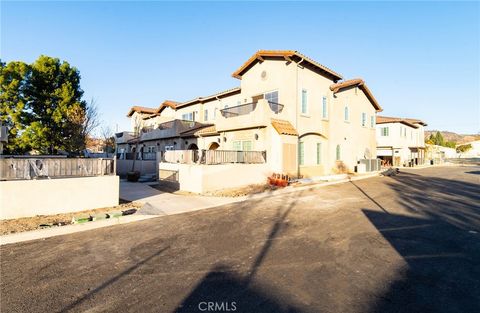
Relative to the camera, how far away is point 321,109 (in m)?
20.9

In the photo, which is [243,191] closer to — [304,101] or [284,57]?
[304,101]

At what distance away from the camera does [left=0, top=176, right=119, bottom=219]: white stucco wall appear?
27.8 feet

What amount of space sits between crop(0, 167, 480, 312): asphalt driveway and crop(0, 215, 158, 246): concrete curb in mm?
427

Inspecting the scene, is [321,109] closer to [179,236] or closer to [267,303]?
Answer: [179,236]

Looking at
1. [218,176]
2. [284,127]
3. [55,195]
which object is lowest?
[55,195]

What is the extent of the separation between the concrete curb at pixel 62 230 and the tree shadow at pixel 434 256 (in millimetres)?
8240

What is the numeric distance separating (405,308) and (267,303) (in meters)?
2.13

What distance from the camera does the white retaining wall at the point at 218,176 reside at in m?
14.4

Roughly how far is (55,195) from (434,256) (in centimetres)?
1246

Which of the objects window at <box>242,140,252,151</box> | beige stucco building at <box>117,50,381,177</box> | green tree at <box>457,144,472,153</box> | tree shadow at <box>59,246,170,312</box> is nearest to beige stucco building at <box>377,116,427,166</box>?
beige stucco building at <box>117,50,381,177</box>

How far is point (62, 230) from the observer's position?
7.61 metres

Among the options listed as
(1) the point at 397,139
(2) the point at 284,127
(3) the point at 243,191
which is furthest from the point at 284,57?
(1) the point at 397,139

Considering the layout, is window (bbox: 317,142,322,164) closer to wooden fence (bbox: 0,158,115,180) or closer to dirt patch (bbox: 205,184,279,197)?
dirt patch (bbox: 205,184,279,197)

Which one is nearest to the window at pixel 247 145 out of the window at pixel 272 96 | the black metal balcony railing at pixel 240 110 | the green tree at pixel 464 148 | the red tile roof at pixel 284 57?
the black metal balcony railing at pixel 240 110
